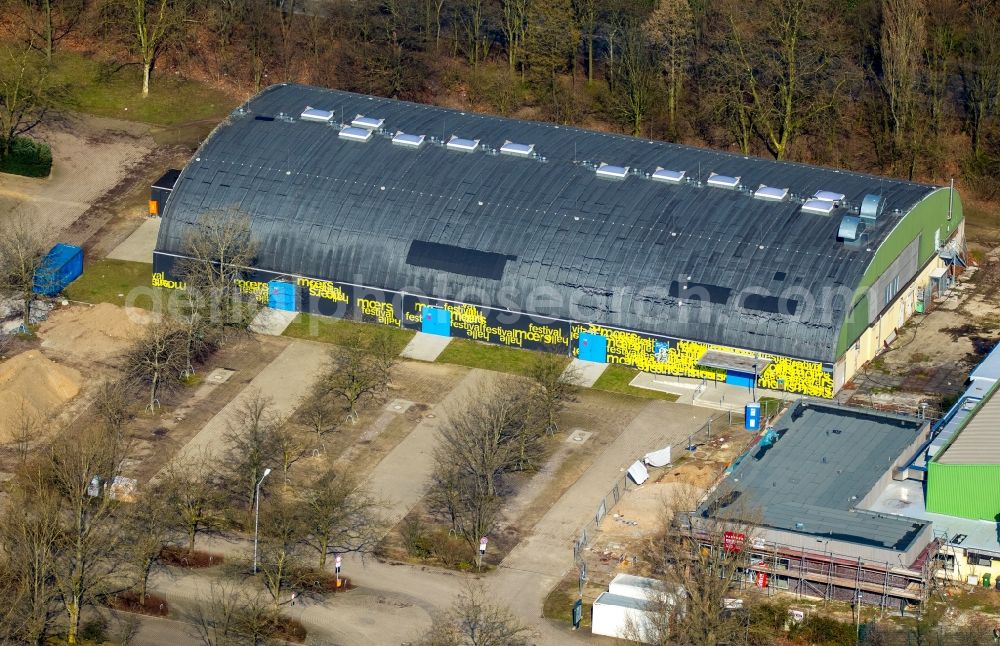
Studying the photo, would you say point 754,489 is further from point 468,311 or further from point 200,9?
point 200,9

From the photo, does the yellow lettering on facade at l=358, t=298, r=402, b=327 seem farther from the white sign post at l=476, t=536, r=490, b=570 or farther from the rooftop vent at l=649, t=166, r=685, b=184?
the white sign post at l=476, t=536, r=490, b=570

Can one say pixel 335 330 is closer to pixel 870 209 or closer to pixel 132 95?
pixel 870 209

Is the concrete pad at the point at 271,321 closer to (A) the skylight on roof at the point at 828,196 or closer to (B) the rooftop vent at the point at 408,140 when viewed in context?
(B) the rooftop vent at the point at 408,140

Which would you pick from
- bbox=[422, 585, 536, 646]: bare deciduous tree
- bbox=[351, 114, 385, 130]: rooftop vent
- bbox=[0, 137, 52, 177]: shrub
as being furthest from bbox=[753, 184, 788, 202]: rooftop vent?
bbox=[0, 137, 52, 177]: shrub

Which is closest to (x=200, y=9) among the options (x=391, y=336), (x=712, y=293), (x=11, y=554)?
(x=391, y=336)

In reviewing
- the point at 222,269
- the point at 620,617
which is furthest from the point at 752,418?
the point at 222,269
